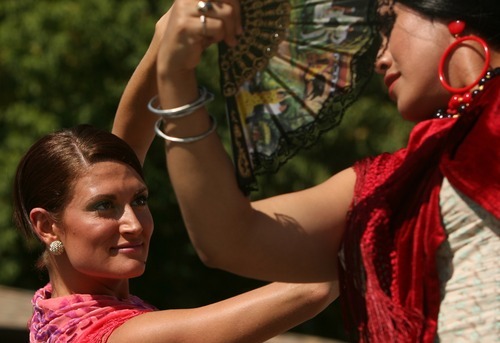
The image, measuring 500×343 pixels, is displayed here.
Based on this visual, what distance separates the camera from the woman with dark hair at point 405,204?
80.2 inches

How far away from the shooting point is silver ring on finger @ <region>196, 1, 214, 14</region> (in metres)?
1.95

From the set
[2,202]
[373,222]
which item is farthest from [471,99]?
[2,202]

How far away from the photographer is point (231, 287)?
26.5ft

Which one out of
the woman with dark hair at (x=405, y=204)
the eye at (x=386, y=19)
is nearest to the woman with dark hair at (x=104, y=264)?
the woman with dark hair at (x=405, y=204)

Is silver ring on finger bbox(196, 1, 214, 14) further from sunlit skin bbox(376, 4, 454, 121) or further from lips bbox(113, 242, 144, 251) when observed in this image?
lips bbox(113, 242, 144, 251)

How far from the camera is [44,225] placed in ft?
9.21

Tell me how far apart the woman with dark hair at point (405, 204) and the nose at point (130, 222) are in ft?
1.73

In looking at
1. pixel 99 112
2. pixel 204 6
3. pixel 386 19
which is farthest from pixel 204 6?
pixel 99 112

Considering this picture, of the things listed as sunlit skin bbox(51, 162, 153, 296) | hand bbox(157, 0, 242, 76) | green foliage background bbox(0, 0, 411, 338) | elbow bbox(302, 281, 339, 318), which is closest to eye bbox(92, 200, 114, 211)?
sunlit skin bbox(51, 162, 153, 296)

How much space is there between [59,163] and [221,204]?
34.2 inches

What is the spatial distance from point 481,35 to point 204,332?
93 centimetres

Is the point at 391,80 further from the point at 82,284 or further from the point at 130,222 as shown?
the point at 82,284

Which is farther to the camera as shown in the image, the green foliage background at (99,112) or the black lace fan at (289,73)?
the green foliage background at (99,112)

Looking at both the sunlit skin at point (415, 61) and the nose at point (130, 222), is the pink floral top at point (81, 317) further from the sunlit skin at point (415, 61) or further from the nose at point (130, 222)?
Answer: the sunlit skin at point (415, 61)
